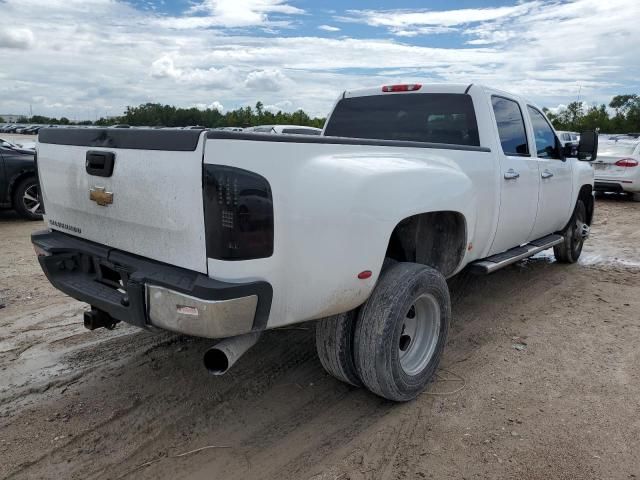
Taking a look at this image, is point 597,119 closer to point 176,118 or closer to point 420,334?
point 176,118

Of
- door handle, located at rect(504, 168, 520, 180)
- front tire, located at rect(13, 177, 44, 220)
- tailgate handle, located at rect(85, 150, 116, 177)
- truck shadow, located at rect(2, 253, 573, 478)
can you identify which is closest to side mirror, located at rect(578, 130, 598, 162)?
door handle, located at rect(504, 168, 520, 180)

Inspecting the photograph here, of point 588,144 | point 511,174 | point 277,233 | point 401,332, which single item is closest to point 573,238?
point 588,144

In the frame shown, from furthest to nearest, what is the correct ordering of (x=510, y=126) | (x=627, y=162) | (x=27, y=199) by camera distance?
(x=627, y=162)
(x=27, y=199)
(x=510, y=126)

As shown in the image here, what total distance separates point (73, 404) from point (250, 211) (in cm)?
192

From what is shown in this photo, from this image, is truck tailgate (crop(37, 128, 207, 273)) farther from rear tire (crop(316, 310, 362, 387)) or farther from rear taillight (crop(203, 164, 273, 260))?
rear tire (crop(316, 310, 362, 387))

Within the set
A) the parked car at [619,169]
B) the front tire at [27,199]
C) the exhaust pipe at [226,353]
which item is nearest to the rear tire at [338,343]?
the exhaust pipe at [226,353]

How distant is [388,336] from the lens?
3.02 m

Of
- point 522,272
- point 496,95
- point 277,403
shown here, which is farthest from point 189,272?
point 522,272

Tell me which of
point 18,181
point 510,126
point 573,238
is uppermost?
point 510,126

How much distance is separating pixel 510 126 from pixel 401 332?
8.24 ft

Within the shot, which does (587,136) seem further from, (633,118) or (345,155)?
(633,118)

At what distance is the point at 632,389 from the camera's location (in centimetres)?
359

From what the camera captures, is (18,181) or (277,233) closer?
(277,233)

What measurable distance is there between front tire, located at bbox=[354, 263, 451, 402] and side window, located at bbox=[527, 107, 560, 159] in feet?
8.25
